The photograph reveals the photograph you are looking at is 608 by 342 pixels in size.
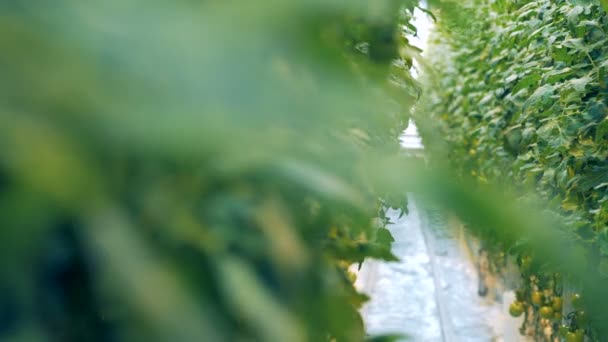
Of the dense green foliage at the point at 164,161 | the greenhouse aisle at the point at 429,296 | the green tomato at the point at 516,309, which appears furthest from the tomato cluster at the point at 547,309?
the dense green foliage at the point at 164,161

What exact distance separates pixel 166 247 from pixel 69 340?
0.06 metres

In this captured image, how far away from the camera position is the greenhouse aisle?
3402mm

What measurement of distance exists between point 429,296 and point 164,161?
12.1 feet

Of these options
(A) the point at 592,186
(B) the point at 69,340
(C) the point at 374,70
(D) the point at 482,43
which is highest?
(D) the point at 482,43

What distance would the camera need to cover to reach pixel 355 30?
590 millimetres

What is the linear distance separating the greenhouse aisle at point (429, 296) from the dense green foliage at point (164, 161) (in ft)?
9.30

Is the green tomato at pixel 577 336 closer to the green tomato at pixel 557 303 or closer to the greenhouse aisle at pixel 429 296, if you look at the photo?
the green tomato at pixel 557 303

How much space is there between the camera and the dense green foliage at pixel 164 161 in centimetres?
21

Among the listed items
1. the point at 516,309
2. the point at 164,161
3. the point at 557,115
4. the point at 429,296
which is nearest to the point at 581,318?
the point at 557,115

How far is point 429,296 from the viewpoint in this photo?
378 cm

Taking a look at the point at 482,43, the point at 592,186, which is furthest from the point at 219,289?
the point at 482,43

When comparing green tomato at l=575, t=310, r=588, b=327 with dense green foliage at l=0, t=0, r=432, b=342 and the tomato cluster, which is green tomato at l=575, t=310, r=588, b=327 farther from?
dense green foliage at l=0, t=0, r=432, b=342

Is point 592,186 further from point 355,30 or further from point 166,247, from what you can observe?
point 166,247

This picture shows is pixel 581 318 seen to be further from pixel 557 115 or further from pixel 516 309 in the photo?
pixel 516 309
